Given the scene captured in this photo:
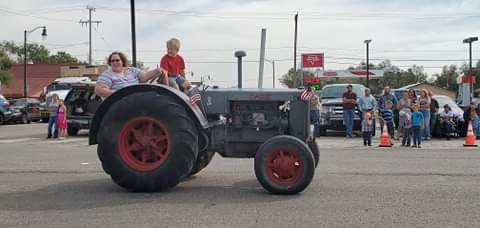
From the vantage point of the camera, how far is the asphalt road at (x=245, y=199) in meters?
6.16

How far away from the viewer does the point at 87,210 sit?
6.68 metres

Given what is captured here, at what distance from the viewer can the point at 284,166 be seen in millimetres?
7480

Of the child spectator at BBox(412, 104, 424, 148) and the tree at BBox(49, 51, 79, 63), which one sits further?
the tree at BBox(49, 51, 79, 63)

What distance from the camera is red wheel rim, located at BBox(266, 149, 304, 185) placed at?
7.48 metres

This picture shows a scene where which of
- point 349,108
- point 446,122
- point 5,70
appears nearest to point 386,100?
point 349,108

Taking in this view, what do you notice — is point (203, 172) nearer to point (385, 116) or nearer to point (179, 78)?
point (179, 78)

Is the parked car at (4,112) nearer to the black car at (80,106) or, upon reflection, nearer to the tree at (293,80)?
the black car at (80,106)

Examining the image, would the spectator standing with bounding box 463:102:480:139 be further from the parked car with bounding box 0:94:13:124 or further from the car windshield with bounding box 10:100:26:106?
the car windshield with bounding box 10:100:26:106

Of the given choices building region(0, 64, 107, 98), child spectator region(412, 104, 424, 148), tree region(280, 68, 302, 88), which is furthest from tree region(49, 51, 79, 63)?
child spectator region(412, 104, 424, 148)

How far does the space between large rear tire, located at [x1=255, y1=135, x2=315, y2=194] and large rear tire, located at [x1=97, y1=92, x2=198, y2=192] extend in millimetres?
871

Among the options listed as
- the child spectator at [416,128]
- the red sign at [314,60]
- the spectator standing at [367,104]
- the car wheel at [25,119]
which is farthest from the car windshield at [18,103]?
the red sign at [314,60]

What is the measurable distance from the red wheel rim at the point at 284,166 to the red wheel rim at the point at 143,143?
1.32 m

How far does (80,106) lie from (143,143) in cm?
1371

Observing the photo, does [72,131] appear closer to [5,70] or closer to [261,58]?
[261,58]
